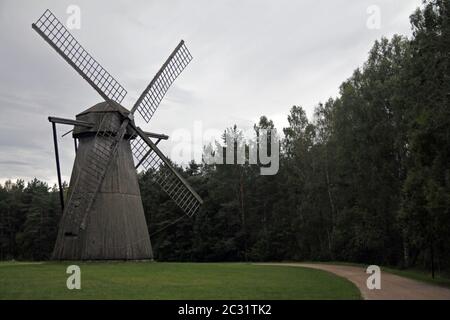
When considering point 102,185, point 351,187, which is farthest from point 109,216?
point 351,187

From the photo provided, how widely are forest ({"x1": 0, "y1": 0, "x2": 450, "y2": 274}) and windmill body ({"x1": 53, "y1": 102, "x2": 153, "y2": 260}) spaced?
9760 mm

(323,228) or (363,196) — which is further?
(323,228)

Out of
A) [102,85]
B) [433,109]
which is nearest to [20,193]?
[102,85]

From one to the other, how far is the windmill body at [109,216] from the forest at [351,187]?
9.76 m

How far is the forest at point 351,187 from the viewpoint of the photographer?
22.1m

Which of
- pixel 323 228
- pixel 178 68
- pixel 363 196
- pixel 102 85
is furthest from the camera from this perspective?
pixel 323 228

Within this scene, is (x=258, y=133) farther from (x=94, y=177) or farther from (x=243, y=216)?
(x=94, y=177)

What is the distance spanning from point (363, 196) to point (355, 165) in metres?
2.67

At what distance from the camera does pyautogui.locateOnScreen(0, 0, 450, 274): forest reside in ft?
72.5

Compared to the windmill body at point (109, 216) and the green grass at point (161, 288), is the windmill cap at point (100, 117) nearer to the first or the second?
the windmill body at point (109, 216)

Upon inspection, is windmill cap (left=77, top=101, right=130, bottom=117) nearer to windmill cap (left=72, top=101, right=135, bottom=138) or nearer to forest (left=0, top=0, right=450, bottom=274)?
windmill cap (left=72, top=101, right=135, bottom=138)

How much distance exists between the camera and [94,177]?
2998 centimetres
